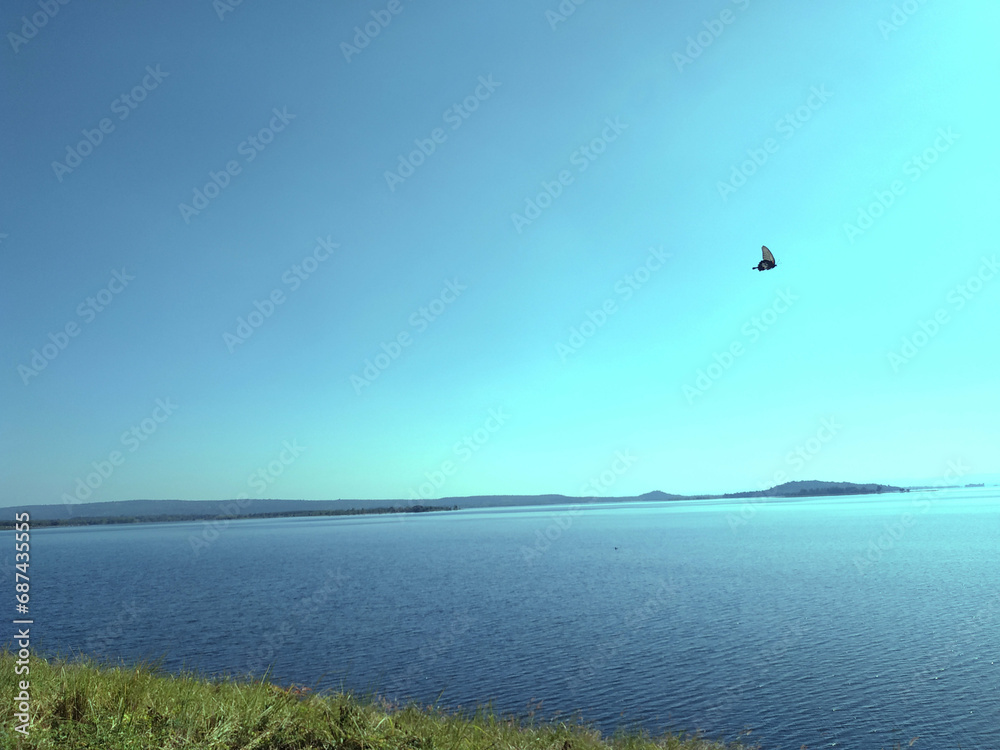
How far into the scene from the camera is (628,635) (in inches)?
1468

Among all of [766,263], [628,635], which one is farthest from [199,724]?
[628,635]

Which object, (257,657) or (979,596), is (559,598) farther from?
(979,596)

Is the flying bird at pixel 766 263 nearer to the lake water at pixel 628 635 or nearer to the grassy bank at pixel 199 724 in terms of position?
the grassy bank at pixel 199 724

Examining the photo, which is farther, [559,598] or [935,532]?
[935,532]

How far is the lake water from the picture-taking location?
25.5 meters

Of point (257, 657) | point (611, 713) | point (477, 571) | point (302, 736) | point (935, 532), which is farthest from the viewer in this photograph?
point (935, 532)

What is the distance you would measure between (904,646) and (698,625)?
1121cm

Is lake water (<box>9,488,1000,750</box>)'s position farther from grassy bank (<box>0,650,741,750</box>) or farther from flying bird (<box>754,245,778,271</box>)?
flying bird (<box>754,245,778,271</box>)

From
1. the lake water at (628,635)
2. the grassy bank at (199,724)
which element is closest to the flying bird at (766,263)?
the grassy bank at (199,724)

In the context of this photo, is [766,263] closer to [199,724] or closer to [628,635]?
[199,724]

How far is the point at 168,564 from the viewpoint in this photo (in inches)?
3644

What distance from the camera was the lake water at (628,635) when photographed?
1002 inches

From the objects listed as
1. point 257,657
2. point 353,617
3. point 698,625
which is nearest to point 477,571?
point 353,617

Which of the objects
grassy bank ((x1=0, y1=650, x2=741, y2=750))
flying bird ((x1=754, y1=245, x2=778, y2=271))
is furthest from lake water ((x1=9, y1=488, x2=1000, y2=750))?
flying bird ((x1=754, y1=245, x2=778, y2=271))
